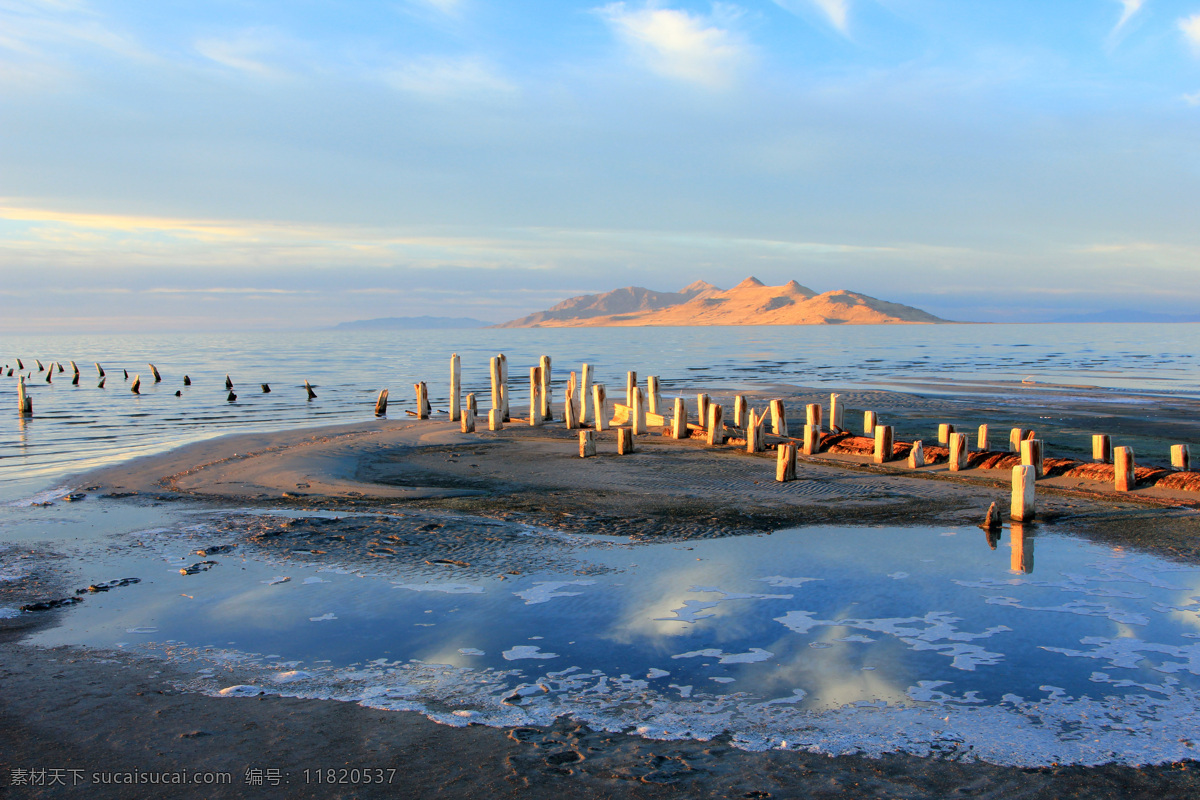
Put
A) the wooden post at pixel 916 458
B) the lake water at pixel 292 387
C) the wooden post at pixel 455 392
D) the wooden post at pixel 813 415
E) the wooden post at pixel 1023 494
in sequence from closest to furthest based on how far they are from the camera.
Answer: the wooden post at pixel 1023 494 < the wooden post at pixel 916 458 < the wooden post at pixel 813 415 < the lake water at pixel 292 387 < the wooden post at pixel 455 392

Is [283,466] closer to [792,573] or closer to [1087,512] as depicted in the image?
[792,573]

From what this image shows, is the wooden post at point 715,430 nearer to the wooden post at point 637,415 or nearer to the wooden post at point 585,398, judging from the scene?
the wooden post at point 637,415

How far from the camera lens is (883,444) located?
15.8 meters

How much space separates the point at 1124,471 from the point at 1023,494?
106 inches

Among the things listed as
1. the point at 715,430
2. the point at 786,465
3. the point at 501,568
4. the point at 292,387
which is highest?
the point at 715,430

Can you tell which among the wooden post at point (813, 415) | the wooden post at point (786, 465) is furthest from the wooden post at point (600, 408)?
the wooden post at point (786, 465)

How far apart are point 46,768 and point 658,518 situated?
8.32 meters

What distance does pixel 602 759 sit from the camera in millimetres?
5070

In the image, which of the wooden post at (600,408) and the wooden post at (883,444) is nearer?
the wooden post at (883,444)

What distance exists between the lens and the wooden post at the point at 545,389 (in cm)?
2328

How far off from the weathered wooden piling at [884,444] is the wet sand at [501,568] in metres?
0.44

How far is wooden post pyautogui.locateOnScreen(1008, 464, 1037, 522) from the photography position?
1120 centimetres

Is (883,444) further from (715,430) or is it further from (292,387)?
(292,387)

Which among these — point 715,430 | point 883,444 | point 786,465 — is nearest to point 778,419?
point 715,430
